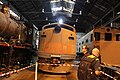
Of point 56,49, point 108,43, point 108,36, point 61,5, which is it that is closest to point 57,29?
point 56,49

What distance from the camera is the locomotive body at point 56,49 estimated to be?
12.1 metres

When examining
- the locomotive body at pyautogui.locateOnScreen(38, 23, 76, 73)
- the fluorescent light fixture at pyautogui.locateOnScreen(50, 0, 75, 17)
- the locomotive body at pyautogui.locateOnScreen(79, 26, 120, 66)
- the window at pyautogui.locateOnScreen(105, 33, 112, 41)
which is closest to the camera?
the locomotive body at pyautogui.locateOnScreen(38, 23, 76, 73)

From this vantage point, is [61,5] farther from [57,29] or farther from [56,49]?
[56,49]

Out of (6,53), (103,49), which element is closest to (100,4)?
(103,49)

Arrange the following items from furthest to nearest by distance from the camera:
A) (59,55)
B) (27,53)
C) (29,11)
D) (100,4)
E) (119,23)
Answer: (29,11) < (119,23) < (100,4) < (27,53) < (59,55)

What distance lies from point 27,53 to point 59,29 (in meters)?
5.20

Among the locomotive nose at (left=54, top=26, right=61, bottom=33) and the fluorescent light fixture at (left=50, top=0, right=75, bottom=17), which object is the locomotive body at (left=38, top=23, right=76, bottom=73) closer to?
the locomotive nose at (left=54, top=26, right=61, bottom=33)

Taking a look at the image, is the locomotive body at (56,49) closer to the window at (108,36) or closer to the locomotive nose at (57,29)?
the locomotive nose at (57,29)

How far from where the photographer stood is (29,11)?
24812mm

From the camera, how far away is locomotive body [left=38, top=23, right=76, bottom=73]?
1211 cm

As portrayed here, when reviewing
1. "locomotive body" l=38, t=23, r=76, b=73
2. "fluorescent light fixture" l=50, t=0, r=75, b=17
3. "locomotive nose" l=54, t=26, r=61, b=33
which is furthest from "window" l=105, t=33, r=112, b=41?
"fluorescent light fixture" l=50, t=0, r=75, b=17

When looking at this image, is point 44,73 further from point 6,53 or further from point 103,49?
point 103,49

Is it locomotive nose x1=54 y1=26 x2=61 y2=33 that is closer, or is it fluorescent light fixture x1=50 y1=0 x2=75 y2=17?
locomotive nose x1=54 y1=26 x2=61 y2=33

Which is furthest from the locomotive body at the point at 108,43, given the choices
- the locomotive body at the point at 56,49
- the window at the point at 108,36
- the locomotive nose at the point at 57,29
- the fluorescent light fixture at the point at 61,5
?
the fluorescent light fixture at the point at 61,5
